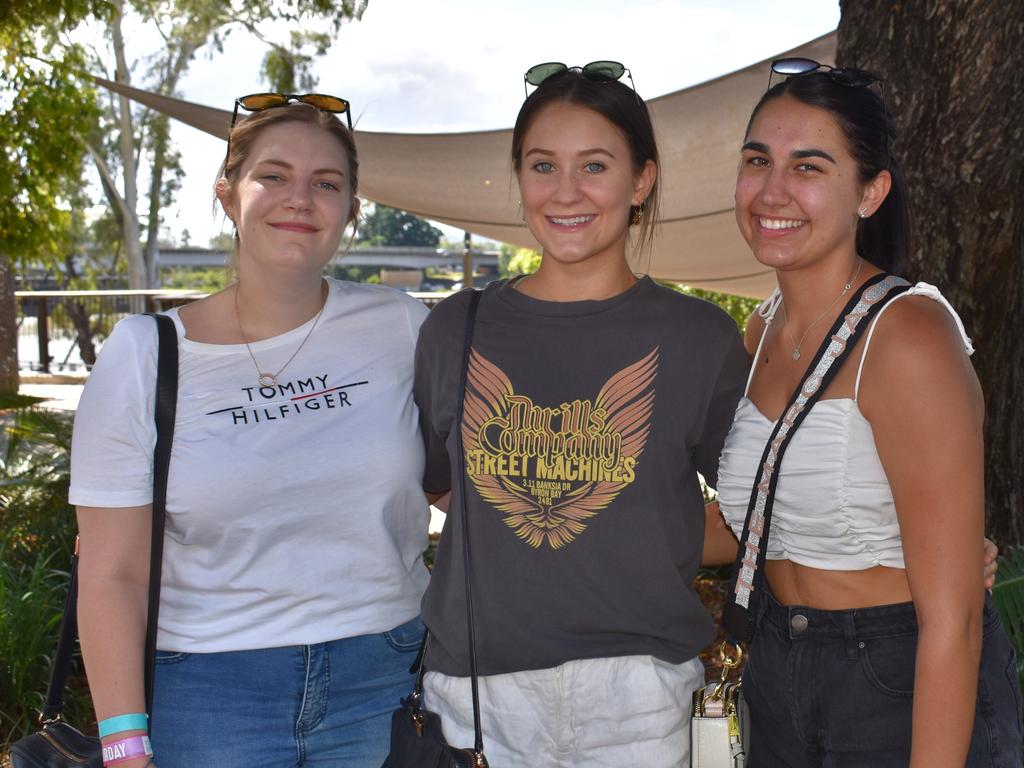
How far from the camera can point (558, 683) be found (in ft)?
5.90

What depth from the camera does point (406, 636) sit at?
82.0 inches

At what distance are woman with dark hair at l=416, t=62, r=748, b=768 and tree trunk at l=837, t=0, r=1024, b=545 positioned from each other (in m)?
1.92

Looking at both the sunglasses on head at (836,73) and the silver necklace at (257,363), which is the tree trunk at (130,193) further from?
the sunglasses on head at (836,73)

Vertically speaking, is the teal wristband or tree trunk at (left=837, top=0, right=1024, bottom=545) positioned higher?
tree trunk at (left=837, top=0, right=1024, bottom=545)

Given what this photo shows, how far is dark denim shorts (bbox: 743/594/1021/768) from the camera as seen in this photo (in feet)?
5.62

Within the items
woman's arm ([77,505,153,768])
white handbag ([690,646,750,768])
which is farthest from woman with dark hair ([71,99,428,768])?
white handbag ([690,646,750,768])

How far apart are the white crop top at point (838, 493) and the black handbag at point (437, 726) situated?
583 mm

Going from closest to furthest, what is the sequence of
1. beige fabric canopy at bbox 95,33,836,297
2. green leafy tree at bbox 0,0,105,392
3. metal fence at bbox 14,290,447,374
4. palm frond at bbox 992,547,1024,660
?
palm frond at bbox 992,547,1024,660 → beige fabric canopy at bbox 95,33,836,297 → green leafy tree at bbox 0,0,105,392 → metal fence at bbox 14,290,447,374

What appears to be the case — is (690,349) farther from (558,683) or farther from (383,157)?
(383,157)

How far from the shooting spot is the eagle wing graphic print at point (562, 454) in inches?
70.6

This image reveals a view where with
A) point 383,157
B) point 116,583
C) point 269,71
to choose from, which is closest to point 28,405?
point 383,157

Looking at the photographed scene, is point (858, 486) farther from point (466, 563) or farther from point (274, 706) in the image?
point (274, 706)

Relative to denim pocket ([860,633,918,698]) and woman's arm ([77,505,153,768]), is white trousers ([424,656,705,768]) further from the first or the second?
woman's arm ([77,505,153,768])

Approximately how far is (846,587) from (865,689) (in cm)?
17
